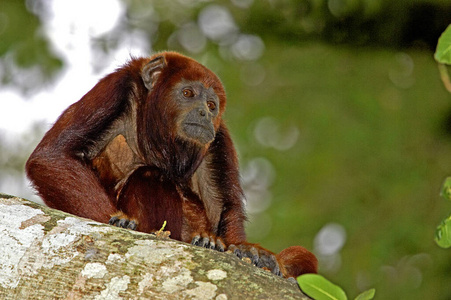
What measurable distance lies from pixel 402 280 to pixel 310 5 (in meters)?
3.60

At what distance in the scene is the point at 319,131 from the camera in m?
7.77

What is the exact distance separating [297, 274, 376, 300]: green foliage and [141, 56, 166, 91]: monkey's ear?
9.43 ft

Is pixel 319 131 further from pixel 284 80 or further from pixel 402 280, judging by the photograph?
pixel 402 280

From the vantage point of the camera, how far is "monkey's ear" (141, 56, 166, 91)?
4.79 m

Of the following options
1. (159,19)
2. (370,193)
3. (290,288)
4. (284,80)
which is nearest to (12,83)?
(159,19)

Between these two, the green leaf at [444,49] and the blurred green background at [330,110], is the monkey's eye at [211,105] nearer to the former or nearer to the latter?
the blurred green background at [330,110]

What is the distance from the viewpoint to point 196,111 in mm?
4836

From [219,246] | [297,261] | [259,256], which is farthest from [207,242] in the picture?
[297,261]

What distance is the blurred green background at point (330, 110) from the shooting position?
740cm

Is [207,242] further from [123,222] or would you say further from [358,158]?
[358,158]

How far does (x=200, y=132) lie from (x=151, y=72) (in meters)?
0.61

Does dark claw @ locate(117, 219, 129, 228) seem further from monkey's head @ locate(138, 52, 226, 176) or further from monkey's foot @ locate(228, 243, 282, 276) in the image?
monkey's head @ locate(138, 52, 226, 176)

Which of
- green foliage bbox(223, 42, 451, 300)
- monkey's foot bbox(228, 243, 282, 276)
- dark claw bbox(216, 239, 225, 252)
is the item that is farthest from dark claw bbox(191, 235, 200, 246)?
green foliage bbox(223, 42, 451, 300)

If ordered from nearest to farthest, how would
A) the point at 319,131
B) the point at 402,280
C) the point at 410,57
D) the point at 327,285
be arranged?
1. the point at 327,285
2. the point at 402,280
3. the point at 319,131
4. the point at 410,57
